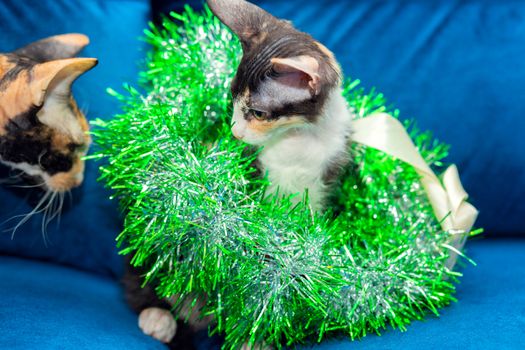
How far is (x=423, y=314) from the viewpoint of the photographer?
875mm

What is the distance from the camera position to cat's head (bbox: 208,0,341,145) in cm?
73

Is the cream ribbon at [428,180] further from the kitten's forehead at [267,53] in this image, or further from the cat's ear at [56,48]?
the cat's ear at [56,48]

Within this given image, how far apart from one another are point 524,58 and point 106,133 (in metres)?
0.89

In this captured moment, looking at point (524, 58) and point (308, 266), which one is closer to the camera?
point (308, 266)

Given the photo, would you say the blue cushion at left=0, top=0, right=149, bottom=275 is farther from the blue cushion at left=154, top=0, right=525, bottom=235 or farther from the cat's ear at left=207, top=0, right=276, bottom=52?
the cat's ear at left=207, top=0, right=276, bottom=52

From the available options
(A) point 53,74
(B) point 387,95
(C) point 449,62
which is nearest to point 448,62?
(C) point 449,62

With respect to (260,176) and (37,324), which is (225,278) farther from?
(37,324)

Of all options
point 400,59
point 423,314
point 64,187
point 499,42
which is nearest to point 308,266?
point 423,314

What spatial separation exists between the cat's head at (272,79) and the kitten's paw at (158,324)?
1.17 feet

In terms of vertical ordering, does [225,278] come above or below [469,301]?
below

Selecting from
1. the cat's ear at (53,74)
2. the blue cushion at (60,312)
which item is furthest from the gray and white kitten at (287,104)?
the blue cushion at (60,312)

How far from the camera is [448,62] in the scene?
1218 millimetres

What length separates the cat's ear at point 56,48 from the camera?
968 millimetres

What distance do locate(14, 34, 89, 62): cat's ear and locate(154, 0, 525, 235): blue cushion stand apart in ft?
1.07
